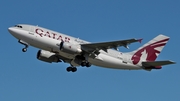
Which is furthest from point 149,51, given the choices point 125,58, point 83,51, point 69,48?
point 69,48

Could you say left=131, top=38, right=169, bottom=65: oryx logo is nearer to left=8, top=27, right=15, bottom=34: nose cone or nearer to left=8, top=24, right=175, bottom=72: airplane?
left=8, top=24, right=175, bottom=72: airplane

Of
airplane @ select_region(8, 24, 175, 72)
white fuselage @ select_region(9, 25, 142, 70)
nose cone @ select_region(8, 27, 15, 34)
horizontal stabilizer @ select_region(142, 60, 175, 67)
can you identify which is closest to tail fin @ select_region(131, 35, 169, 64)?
airplane @ select_region(8, 24, 175, 72)

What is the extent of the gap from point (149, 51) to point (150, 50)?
33 cm

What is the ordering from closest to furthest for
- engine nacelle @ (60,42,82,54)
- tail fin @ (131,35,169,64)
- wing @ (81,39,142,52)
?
wing @ (81,39,142,52) → engine nacelle @ (60,42,82,54) → tail fin @ (131,35,169,64)

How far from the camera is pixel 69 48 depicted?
5500 centimetres

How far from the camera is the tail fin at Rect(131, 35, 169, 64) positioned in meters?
60.5

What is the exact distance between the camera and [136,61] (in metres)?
59.5

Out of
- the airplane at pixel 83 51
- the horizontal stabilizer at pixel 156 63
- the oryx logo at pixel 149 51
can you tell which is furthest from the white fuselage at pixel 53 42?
the horizontal stabilizer at pixel 156 63

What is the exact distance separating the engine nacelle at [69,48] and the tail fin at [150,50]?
26.0 feet

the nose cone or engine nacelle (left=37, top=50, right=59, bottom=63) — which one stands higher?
engine nacelle (left=37, top=50, right=59, bottom=63)

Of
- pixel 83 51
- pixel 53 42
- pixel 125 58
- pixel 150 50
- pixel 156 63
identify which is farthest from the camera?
pixel 150 50

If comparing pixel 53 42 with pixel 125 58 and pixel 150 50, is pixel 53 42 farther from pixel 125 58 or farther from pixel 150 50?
pixel 150 50

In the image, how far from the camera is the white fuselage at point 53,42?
54250 mm

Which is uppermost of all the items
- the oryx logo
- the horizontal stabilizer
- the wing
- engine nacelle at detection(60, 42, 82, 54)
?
the oryx logo
